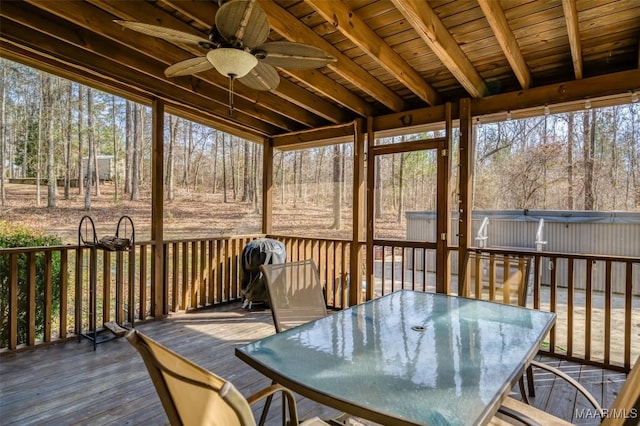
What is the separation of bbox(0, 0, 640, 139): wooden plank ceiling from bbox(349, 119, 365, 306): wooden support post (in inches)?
19.2

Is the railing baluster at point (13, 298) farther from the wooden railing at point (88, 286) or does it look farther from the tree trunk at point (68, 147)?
the tree trunk at point (68, 147)

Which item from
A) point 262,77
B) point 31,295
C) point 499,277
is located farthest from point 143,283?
point 499,277

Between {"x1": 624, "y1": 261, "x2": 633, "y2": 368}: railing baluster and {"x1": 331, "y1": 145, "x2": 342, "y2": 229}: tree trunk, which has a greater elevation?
{"x1": 331, "y1": 145, "x2": 342, "y2": 229}: tree trunk

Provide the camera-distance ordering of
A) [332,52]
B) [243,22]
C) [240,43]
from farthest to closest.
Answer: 1. [332,52]
2. [240,43]
3. [243,22]

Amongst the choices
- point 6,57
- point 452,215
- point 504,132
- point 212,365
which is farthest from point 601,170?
point 6,57

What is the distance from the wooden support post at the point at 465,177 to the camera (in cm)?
370

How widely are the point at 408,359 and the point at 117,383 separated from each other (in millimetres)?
2305

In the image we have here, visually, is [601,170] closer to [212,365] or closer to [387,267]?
[387,267]

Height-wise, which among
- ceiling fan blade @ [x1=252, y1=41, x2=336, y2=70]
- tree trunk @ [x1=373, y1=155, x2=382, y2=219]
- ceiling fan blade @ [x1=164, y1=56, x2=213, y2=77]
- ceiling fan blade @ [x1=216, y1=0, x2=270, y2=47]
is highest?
ceiling fan blade @ [x1=216, y1=0, x2=270, y2=47]

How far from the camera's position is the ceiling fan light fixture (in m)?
1.90

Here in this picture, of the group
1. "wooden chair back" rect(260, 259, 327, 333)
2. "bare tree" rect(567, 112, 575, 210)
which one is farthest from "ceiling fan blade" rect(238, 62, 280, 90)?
"bare tree" rect(567, 112, 575, 210)

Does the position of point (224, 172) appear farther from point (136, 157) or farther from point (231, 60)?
point (231, 60)

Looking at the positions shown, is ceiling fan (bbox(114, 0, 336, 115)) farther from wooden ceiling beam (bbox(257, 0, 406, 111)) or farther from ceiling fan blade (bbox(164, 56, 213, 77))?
wooden ceiling beam (bbox(257, 0, 406, 111))

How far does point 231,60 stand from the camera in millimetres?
1934
